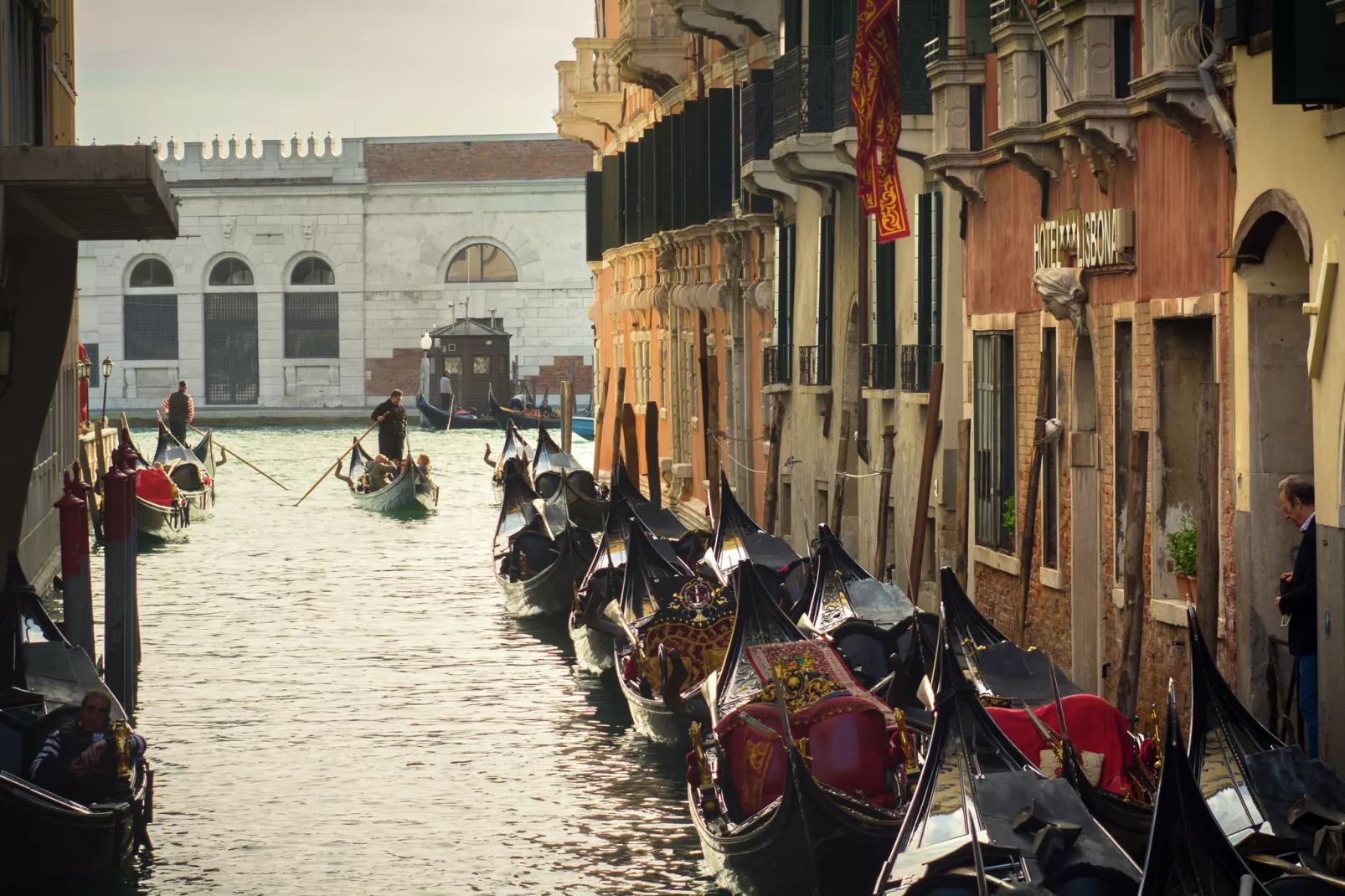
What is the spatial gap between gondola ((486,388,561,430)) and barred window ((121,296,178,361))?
7.27m

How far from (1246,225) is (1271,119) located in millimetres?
436

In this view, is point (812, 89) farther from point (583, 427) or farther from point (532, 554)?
point (583, 427)

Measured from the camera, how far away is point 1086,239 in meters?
9.98

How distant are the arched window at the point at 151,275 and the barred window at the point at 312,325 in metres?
2.38

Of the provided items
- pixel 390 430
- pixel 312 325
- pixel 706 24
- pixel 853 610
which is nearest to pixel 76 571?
pixel 853 610

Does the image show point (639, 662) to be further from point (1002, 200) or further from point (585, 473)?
point (585, 473)

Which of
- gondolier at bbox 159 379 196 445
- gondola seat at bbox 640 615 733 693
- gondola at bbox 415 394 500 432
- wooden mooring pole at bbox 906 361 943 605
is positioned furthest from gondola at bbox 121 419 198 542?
gondola at bbox 415 394 500 432

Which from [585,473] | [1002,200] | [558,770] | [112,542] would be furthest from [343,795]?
[585,473]

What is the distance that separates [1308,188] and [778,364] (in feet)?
31.6

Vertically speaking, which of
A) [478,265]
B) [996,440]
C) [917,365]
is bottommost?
[996,440]

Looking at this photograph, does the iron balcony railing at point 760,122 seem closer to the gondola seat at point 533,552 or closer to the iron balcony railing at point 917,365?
the gondola seat at point 533,552

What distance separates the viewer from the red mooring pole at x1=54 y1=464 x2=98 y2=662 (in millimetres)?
10875

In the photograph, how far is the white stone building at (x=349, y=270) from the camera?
45000 mm

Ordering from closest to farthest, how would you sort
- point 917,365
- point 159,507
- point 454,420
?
point 917,365 < point 159,507 < point 454,420
